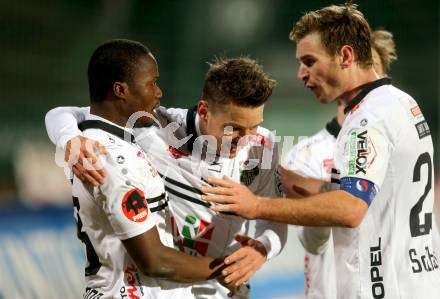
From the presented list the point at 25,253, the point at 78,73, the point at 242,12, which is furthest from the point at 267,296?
the point at 242,12

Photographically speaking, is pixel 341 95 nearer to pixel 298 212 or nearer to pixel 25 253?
pixel 298 212

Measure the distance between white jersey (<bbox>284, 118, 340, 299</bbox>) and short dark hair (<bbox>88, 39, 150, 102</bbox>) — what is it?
1.52 metres

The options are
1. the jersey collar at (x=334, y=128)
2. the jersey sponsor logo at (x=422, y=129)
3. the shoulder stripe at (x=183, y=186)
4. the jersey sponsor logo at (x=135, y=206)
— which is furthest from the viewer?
the jersey collar at (x=334, y=128)

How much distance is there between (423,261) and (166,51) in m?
4.95

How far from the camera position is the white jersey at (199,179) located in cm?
319

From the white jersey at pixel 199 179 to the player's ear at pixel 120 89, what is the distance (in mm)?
337

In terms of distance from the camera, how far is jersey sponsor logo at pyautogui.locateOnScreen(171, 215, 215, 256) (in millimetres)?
3166

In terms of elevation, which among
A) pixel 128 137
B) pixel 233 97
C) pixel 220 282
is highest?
pixel 233 97

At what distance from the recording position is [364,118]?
3.02 m

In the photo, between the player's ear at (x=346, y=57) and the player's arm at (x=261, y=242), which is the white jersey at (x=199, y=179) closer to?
the player's arm at (x=261, y=242)

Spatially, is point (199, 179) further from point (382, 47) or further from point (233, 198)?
point (382, 47)

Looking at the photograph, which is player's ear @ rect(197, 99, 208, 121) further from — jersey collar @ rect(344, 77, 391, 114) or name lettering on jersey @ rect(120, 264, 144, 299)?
name lettering on jersey @ rect(120, 264, 144, 299)

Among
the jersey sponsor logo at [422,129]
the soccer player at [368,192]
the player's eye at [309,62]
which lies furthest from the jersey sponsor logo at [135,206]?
the jersey sponsor logo at [422,129]

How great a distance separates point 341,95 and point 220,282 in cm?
111
